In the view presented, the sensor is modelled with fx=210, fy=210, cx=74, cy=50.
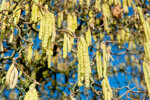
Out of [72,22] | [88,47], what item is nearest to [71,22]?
[72,22]

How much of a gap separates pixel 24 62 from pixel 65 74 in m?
1.30

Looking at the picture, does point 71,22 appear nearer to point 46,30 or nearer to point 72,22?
point 72,22

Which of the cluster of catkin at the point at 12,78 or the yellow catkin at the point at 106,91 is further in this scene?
the yellow catkin at the point at 106,91

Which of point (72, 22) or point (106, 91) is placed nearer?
point (106, 91)

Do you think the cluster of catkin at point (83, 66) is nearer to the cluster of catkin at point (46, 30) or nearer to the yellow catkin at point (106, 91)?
the cluster of catkin at point (46, 30)

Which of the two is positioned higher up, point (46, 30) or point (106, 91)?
point (46, 30)

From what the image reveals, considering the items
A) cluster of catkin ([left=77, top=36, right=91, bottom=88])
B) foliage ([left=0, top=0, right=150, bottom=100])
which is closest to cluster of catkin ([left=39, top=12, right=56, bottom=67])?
cluster of catkin ([left=77, top=36, right=91, bottom=88])

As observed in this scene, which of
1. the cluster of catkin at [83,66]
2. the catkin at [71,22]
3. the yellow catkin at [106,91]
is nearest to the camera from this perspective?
the cluster of catkin at [83,66]

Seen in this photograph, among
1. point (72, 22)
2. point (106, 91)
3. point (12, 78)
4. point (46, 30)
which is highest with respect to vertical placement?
point (72, 22)

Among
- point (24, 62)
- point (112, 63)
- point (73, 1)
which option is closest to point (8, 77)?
point (24, 62)

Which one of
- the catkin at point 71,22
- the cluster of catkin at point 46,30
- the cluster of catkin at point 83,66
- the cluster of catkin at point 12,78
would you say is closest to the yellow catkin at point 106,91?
the cluster of catkin at point 83,66

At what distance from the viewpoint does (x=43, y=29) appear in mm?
1834

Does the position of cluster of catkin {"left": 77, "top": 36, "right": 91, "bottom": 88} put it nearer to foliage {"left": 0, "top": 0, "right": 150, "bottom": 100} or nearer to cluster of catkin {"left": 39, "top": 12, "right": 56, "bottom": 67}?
cluster of catkin {"left": 39, "top": 12, "right": 56, "bottom": 67}

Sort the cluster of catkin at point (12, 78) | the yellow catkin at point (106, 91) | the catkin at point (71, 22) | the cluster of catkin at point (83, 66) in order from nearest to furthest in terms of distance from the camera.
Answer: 1. the cluster of catkin at point (12, 78)
2. the cluster of catkin at point (83, 66)
3. the yellow catkin at point (106, 91)
4. the catkin at point (71, 22)
